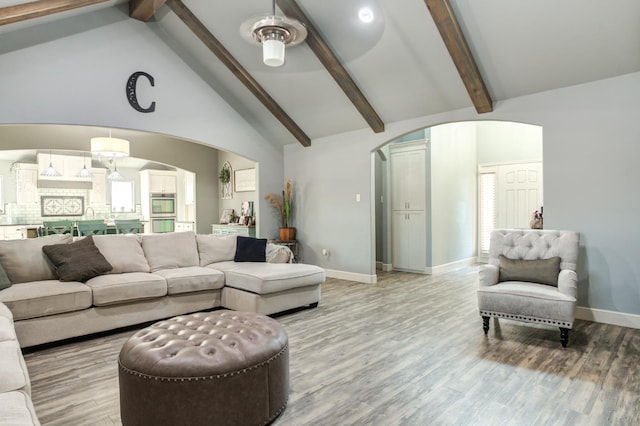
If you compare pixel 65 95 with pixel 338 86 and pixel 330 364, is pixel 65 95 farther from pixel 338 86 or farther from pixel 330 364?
pixel 330 364

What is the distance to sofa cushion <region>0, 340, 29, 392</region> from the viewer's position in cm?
149

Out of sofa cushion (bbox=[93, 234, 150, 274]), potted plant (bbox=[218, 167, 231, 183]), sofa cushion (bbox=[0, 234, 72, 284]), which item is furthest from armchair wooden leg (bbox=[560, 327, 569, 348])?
potted plant (bbox=[218, 167, 231, 183])

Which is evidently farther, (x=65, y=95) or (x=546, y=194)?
(x=65, y=95)

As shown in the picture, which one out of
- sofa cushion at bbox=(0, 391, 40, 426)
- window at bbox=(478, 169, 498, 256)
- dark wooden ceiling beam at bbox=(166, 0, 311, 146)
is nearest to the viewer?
sofa cushion at bbox=(0, 391, 40, 426)

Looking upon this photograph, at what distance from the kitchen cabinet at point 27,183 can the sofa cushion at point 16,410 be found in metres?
7.93

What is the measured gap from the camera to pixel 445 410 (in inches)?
85.7

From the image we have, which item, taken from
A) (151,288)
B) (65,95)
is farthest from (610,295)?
(65,95)

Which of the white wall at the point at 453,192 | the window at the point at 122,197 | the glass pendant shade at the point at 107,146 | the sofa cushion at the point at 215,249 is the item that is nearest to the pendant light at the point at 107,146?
the glass pendant shade at the point at 107,146

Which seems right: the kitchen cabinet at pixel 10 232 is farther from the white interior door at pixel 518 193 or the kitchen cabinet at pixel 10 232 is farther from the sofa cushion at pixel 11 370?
the white interior door at pixel 518 193

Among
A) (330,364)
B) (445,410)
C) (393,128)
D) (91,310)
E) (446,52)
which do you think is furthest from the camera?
(393,128)

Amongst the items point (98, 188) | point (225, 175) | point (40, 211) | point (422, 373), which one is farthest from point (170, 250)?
point (98, 188)

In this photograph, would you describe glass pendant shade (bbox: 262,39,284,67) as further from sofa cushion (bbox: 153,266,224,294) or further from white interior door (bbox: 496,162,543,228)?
white interior door (bbox: 496,162,543,228)

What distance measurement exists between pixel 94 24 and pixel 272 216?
3879 millimetres

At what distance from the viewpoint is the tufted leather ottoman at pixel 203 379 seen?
1825 mm
